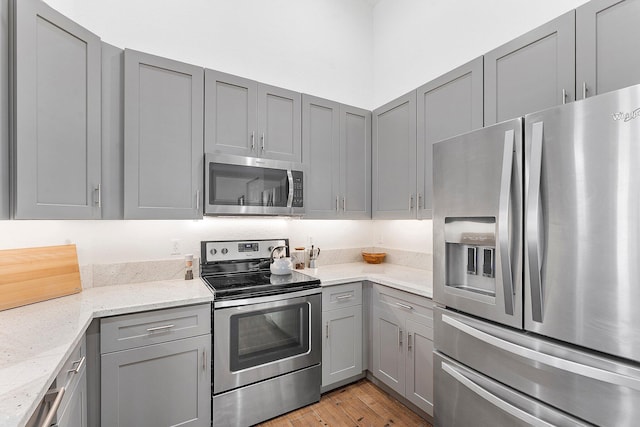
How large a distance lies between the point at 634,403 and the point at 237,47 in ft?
10.4

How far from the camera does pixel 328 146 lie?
2748 millimetres

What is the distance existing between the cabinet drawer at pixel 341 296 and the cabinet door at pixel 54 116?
1.61m

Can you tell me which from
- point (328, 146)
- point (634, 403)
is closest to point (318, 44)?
point (328, 146)

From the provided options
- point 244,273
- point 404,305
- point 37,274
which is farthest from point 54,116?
point 404,305

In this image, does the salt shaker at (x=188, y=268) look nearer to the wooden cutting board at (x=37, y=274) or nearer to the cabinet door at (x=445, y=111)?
the wooden cutting board at (x=37, y=274)

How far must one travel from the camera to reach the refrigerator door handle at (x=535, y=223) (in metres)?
1.25

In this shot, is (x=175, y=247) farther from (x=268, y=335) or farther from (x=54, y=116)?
(x=54, y=116)

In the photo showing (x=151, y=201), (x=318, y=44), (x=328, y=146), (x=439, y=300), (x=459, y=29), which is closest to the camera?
(x=439, y=300)

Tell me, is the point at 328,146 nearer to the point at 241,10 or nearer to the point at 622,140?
the point at 241,10

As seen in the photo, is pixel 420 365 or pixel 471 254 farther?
pixel 420 365

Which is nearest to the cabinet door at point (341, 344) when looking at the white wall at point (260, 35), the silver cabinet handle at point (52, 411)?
the silver cabinet handle at point (52, 411)

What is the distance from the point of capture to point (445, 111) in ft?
7.27

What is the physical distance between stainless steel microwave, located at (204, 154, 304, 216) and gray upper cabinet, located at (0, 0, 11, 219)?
3.26 ft

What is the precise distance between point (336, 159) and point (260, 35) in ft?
4.32
